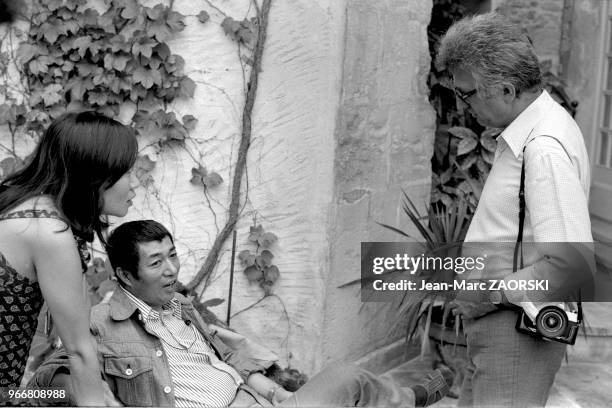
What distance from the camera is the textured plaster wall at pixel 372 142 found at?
4.33m

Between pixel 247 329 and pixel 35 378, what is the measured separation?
1945mm

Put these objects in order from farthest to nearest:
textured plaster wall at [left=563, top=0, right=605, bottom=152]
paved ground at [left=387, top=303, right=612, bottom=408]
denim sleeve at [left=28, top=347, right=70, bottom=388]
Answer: textured plaster wall at [left=563, top=0, right=605, bottom=152], paved ground at [left=387, top=303, right=612, bottom=408], denim sleeve at [left=28, top=347, right=70, bottom=388]

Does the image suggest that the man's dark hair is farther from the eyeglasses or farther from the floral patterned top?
the eyeglasses

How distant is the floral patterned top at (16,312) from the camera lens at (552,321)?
126 centimetres

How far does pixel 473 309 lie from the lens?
8.68ft

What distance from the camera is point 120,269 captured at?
3098 millimetres

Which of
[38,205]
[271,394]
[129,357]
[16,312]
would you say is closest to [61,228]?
[38,205]

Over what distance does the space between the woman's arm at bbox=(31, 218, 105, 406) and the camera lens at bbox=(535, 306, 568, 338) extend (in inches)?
48.1

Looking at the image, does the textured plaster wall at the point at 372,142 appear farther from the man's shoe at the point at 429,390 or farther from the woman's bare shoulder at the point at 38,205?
the woman's bare shoulder at the point at 38,205

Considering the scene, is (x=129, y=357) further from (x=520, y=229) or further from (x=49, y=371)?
(x=520, y=229)

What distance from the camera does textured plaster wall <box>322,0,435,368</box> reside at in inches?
171

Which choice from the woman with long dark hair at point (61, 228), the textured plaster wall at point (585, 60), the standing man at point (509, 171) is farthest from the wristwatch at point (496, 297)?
the textured plaster wall at point (585, 60)

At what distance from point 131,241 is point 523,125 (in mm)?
1391

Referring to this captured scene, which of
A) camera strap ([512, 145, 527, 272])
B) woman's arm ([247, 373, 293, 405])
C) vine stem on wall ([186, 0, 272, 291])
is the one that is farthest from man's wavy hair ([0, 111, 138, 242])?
vine stem on wall ([186, 0, 272, 291])
